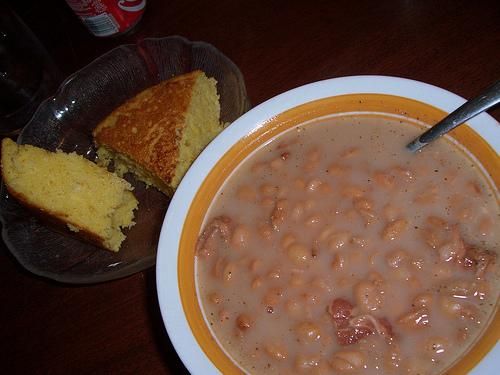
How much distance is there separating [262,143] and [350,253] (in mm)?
432

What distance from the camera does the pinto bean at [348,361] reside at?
122 centimetres

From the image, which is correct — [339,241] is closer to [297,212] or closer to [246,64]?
[297,212]

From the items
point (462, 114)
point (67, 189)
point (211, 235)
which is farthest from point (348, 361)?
point (67, 189)

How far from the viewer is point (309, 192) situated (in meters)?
1.47

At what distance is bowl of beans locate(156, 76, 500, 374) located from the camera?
125 centimetres

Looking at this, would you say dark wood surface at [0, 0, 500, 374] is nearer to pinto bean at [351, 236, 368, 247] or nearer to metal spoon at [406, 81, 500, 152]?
metal spoon at [406, 81, 500, 152]

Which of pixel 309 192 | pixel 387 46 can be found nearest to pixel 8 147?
pixel 309 192

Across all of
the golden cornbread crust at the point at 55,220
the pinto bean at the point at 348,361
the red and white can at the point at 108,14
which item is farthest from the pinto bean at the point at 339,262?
the red and white can at the point at 108,14

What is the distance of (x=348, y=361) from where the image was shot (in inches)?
48.3

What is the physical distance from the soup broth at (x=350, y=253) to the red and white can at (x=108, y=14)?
127 cm

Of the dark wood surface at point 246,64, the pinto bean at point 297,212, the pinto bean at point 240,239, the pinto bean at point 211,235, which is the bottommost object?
the dark wood surface at point 246,64

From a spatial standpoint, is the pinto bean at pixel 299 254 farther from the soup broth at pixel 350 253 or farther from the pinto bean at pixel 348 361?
the pinto bean at pixel 348 361

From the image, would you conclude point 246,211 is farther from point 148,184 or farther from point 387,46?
point 387,46

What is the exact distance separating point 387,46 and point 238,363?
4.64ft
